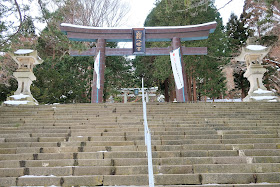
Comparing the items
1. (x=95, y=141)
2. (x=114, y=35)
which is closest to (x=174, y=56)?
(x=114, y=35)

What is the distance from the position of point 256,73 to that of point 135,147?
25.3 feet

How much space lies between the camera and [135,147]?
4074 millimetres

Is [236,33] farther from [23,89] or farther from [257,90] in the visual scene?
[23,89]

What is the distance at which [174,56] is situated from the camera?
31.0 ft

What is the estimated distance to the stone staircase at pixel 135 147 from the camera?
3061 millimetres

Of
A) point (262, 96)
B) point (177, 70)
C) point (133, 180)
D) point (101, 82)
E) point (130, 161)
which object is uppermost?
point (177, 70)

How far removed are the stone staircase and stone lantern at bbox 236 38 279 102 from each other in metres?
1.98

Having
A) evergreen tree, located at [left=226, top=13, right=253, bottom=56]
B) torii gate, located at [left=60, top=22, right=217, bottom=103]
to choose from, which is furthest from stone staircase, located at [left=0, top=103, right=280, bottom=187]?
evergreen tree, located at [left=226, top=13, right=253, bottom=56]

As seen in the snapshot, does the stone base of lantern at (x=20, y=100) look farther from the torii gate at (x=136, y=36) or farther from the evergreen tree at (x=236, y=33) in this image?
the evergreen tree at (x=236, y=33)

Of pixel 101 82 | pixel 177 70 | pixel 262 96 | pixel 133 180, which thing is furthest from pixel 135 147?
pixel 262 96

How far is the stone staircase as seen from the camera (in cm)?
306

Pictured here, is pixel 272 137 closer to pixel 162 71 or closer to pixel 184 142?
pixel 184 142

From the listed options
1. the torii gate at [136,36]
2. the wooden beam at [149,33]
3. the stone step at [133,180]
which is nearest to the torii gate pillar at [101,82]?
the torii gate at [136,36]

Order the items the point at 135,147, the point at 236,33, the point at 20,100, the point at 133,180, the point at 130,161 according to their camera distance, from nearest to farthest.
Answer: the point at 133,180 < the point at 130,161 < the point at 135,147 < the point at 20,100 < the point at 236,33
